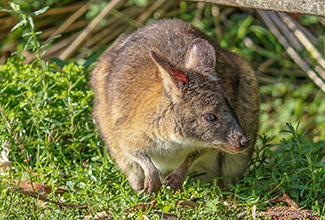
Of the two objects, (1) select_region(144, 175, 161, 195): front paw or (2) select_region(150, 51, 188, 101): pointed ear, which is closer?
(2) select_region(150, 51, 188, 101): pointed ear

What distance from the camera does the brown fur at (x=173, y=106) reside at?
3.19 metres

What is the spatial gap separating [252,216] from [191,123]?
0.78 m

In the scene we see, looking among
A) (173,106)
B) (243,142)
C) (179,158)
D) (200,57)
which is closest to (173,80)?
(173,106)

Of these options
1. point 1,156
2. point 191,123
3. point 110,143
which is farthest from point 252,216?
point 1,156

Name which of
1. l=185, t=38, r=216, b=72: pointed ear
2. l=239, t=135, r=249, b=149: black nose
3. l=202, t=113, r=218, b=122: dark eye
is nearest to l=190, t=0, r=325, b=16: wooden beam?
l=185, t=38, r=216, b=72: pointed ear

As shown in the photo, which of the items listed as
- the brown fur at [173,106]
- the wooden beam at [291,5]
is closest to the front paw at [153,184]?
the brown fur at [173,106]

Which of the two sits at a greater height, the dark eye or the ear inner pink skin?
the ear inner pink skin

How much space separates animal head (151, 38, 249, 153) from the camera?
124 inches

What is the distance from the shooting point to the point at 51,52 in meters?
6.22

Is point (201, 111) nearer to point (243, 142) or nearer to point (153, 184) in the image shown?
point (243, 142)

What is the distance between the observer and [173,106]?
3240 mm

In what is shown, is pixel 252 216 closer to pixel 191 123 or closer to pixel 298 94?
pixel 191 123

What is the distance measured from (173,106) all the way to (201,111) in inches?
8.3

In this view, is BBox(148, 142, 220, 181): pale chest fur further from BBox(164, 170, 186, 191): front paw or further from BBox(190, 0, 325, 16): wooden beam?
BBox(190, 0, 325, 16): wooden beam
